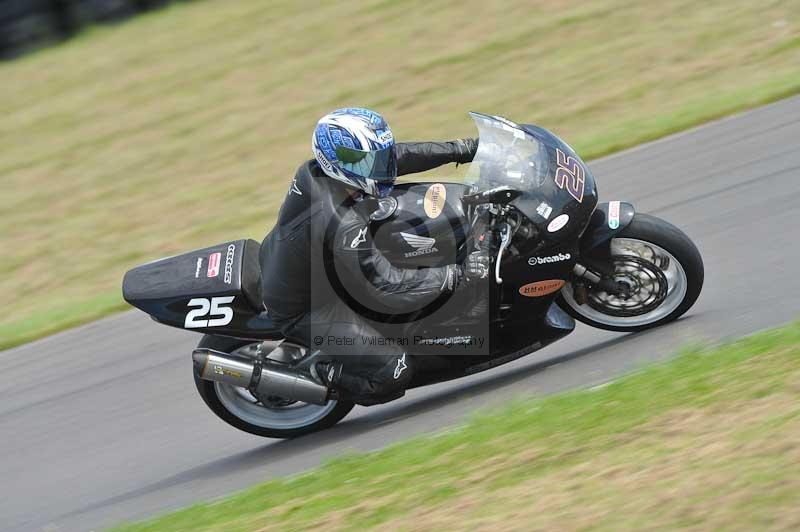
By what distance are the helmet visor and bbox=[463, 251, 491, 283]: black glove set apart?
57cm

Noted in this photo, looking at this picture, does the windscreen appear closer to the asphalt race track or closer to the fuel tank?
the fuel tank

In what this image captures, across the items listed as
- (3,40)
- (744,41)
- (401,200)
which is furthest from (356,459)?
(3,40)

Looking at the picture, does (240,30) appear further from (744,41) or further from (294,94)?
(744,41)

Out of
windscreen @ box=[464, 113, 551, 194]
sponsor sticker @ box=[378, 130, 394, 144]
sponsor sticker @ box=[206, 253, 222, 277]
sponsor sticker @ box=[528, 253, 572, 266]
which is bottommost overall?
sponsor sticker @ box=[528, 253, 572, 266]

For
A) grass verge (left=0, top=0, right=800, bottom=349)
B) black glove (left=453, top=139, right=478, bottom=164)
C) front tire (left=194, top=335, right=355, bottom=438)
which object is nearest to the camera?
black glove (left=453, top=139, right=478, bottom=164)

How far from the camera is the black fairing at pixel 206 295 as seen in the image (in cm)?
540

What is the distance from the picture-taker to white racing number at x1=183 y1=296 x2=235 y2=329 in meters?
5.40

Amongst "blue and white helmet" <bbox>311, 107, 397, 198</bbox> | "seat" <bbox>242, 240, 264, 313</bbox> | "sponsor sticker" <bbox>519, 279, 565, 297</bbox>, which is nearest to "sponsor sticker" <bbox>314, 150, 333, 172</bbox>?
"blue and white helmet" <bbox>311, 107, 397, 198</bbox>

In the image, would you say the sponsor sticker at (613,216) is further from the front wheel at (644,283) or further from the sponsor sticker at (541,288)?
the sponsor sticker at (541,288)

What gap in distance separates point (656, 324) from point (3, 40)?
1241 cm

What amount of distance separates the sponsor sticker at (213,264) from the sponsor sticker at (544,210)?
1708 mm

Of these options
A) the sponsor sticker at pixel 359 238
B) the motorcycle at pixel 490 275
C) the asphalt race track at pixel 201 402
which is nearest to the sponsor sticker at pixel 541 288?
the motorcycle at pixel 490 275

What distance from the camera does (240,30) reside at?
1458 centimetres

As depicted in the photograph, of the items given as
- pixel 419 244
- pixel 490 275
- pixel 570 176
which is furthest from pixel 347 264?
pixel 570 176
